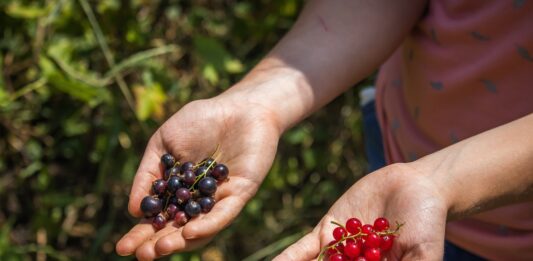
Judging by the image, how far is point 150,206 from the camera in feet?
4.34

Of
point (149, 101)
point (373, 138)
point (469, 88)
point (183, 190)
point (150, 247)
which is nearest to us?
point (150, 247)

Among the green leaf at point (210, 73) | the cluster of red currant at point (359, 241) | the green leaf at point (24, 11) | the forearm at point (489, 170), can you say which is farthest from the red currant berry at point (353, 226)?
the green leaf at point (24, 11)

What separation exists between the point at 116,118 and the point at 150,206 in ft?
2.95

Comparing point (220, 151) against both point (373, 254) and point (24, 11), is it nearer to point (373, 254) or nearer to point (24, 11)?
point (373, 254)

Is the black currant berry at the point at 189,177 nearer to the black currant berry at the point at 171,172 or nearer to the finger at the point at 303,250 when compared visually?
the black currant berry at the point at 171,172

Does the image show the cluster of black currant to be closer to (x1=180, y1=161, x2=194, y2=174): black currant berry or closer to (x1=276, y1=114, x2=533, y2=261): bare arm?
(x1=180, y1=161, x2=194, y2=174): black currant berry

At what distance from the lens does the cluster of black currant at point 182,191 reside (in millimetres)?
1330

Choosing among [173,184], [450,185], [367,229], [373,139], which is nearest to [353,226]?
[367,229]

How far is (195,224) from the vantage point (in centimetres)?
120

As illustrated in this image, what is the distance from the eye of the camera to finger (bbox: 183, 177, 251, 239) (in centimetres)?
119

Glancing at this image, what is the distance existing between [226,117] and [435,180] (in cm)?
48

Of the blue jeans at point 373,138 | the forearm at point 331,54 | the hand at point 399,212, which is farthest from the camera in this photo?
the blue jeans at point 373,138

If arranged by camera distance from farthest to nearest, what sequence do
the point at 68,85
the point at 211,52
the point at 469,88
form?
1. the point at 211,52
2. the point at 68,85
3. the point at 469,88

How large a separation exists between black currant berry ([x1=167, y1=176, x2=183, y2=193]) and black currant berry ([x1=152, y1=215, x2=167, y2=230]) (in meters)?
0.08
